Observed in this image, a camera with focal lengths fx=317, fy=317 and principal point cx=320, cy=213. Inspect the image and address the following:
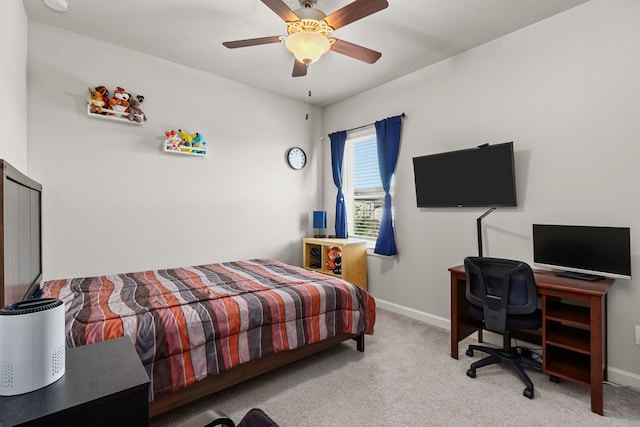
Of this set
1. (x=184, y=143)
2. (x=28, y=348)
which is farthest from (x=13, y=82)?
(x=28, y=348)

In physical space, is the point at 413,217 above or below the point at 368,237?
above

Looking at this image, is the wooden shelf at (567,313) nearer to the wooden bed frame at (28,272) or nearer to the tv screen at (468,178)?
the tv screen at (468,178)

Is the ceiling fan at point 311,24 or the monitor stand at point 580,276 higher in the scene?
the ceiling fan at point 311,24

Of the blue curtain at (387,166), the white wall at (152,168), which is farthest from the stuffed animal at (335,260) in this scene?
the white wall at (152,168)

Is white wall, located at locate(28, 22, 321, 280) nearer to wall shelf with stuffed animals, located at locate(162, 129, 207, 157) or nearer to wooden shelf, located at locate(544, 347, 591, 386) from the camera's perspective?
wall shelf with stuffed animals, located at locate(162, 129, 207, 157)

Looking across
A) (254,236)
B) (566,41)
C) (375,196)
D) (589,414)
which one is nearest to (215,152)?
(254,236)

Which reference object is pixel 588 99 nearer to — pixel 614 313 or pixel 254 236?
pixel 614 313

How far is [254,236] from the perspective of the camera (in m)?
4.12

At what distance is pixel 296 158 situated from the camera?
453 centimetres

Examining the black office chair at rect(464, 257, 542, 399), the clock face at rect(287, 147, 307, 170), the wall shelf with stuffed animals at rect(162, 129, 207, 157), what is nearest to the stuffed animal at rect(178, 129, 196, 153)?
the wall shelf with stuffed animals at rect(162, 129, 207, 157)

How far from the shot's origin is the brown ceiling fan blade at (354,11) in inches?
73.9

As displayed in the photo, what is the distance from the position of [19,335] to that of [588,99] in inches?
138

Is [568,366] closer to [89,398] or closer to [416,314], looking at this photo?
[416,314]

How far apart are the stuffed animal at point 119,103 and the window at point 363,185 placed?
8.70 feet
